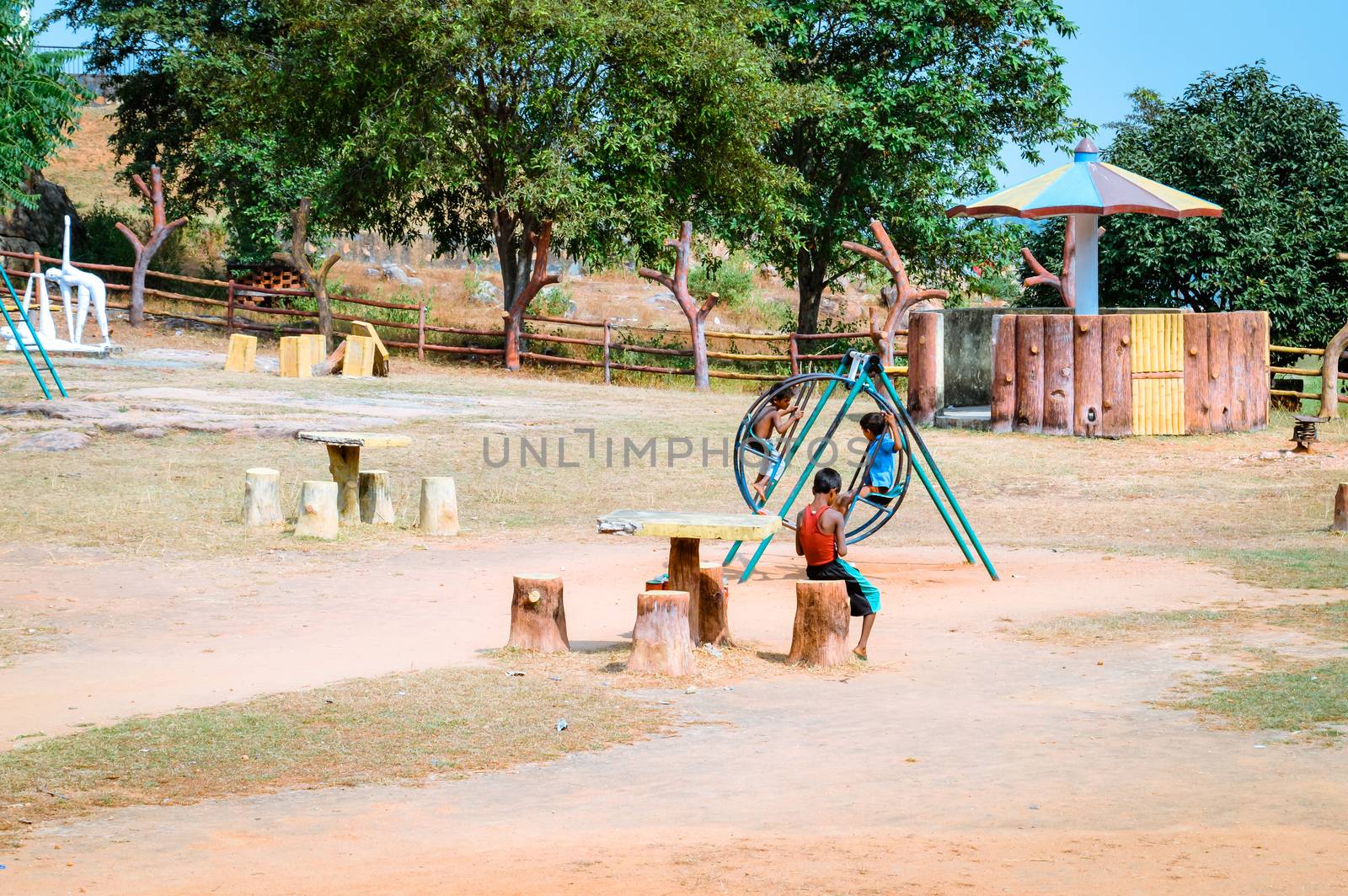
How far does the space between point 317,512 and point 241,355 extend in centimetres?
1410

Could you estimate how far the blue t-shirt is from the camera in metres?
10.7

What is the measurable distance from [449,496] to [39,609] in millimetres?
4147

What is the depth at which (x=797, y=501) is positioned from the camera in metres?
14.8

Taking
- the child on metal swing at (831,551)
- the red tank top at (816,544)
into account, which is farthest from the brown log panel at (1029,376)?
the red tank top at (816,544)

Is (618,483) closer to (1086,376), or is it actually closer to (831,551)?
(1086,376)

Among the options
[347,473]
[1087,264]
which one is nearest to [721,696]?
[347,473]

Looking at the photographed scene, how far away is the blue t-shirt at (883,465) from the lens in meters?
10.7

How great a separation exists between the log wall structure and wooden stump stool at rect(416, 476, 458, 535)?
9257mm

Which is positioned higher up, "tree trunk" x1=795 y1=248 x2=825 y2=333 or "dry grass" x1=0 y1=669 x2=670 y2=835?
"tree trunk" x1=795 y1=248 x2=825 y2=333

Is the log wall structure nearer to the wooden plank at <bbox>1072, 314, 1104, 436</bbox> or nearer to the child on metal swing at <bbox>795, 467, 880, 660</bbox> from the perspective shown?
the wooden plank at <bbox>1072, 314, 1104, 436</bbox>

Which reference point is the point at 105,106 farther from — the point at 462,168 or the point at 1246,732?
the point at 1246,732

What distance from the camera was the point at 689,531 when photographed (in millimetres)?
7973

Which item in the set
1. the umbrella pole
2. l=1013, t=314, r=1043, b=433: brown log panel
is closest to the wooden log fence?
the umbrella pole

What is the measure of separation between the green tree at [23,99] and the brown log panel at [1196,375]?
2125 centimetres
